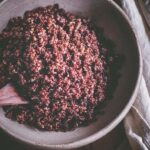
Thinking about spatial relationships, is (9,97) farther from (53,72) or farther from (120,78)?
(120,78)

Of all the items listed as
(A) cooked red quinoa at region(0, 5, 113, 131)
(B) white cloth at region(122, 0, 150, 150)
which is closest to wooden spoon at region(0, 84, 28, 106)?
(A) cooked red quinoa at region(0, 5, 113, 131)

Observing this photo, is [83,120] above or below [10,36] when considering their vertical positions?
below

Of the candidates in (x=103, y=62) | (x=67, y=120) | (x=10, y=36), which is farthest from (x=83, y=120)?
(x=10, y=36)

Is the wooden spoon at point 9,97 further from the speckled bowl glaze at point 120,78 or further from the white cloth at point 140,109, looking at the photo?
the white cloth at point 140,109

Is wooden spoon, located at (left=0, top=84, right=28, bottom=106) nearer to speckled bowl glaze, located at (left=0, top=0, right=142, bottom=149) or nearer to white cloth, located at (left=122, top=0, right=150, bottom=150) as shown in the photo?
speckled bowl glaze, located at (left=0, top=0, right=142, bottom=149)

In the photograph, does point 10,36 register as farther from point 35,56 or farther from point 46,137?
point 46,137

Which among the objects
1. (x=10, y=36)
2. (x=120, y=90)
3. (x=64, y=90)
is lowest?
(x=120, y=90)

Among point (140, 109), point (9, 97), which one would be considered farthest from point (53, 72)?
point (140, 109)

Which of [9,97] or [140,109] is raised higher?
[9,97]
